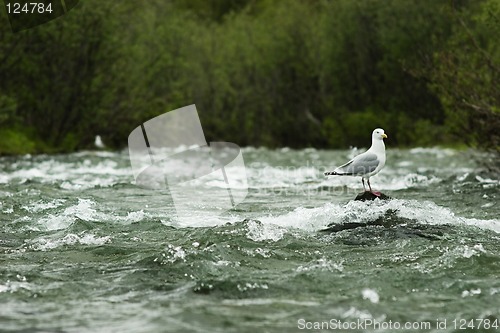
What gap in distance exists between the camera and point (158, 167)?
2981cm

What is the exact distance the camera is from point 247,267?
31.5 ft

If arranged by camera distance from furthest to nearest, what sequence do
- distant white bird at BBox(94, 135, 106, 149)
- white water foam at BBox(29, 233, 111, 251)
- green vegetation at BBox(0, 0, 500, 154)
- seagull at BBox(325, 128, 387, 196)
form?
distant white bird at BBox(94, 135, 106, 149)
green vegetation at BBox(0, 0, 500, 154)
seagull at BBox(325, 128, 387, 196)
white water foam at BBox(29, 233, 111, 251)

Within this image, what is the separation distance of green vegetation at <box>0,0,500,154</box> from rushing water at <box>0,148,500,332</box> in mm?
12646

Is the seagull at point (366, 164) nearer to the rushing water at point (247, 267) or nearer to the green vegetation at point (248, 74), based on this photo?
the rushing water at point (247, 267)

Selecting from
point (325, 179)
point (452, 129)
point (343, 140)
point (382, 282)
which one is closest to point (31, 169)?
point (325, 179)

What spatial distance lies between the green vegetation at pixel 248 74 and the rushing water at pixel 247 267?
498 inches

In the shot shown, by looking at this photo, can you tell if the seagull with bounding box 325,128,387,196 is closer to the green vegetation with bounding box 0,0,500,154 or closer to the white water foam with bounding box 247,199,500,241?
the white water foam with bounding box 247,199,500,241

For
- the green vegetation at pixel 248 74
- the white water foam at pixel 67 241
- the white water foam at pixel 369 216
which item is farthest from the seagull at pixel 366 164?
the green vegetation at pixel 248 74

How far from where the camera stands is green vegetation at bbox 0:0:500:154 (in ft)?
128

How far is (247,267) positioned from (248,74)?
50691 mm

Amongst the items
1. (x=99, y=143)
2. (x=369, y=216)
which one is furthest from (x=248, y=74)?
(x=369, y=216)

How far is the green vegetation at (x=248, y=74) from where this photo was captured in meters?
39.0

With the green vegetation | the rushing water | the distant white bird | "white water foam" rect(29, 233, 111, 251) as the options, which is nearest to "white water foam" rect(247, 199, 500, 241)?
the rushing water

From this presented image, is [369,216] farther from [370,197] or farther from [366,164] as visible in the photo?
[366,164]
